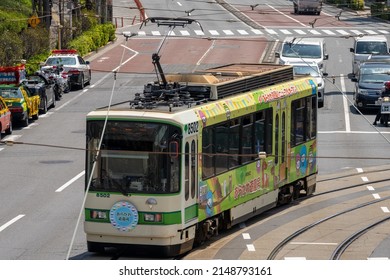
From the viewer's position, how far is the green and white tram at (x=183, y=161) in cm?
2192

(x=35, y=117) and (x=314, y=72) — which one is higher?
(x=314, y=72)

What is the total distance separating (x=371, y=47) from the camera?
62.5 m

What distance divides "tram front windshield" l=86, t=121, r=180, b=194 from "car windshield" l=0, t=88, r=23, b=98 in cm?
2338

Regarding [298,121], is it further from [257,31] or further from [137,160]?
[257,31]

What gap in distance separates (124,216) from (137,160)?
1.03 meters

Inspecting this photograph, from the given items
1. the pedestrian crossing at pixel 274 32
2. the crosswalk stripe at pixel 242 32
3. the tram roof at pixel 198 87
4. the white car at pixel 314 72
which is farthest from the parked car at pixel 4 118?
the crosswalk stripe at pixel 242 32

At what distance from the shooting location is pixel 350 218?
2753 centimetres

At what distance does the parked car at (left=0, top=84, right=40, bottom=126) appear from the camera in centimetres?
4472

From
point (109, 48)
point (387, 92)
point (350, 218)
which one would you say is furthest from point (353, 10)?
point (350, 218)

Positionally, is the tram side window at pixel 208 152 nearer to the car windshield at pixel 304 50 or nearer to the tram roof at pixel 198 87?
the tram roof at pixel 198 87

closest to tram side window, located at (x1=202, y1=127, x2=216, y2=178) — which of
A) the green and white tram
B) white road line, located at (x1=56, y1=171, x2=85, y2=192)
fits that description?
the green and white tram

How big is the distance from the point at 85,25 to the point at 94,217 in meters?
56.7

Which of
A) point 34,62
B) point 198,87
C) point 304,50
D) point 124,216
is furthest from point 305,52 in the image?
A: point 124,216

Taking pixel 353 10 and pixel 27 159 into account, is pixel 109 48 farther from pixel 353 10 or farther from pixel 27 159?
pixel 27 159
